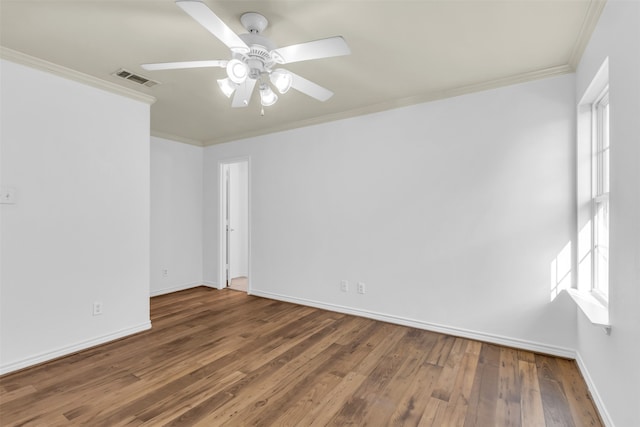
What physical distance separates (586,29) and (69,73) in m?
3.98

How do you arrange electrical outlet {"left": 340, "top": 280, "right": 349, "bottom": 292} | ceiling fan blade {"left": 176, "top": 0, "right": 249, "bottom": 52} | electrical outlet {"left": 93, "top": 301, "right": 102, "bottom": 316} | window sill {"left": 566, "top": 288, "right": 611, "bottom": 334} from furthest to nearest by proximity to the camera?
1. electrical outlet {"left": 340, "top": 280, "right": 349, "bottom": 292}
2. electrical outlet {"left": 93, "top": 301, "right": 102, "bottom": 316}
3. window sill {"left": 566, "top": 288, "right": 611, "bottom": 334}
4. ceiling fan blade {"left": 176, "top": 0, "right": 249, "bottom": 52}

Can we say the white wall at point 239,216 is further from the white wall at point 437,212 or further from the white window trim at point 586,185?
the white window trim at point 586,185

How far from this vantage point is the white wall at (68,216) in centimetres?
238

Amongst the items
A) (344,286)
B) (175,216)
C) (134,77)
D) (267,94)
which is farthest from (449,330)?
(175,216)

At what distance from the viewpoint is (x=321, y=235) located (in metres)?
3.92

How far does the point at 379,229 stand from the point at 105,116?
9.80ft

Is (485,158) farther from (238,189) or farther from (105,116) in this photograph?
(238,189)

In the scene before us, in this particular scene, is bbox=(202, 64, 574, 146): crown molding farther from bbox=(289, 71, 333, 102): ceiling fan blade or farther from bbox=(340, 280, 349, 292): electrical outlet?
bbox=(340, 280, 349, 292): electrical outlet

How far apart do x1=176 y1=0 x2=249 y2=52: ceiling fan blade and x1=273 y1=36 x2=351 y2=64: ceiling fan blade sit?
0.22 meters

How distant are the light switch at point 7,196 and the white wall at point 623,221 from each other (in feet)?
12.8

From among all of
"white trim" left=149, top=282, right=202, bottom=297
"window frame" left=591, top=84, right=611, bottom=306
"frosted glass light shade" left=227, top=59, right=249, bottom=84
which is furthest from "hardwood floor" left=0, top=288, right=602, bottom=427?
"frosted glass light shade" left=227, top=59, right=249, bottom=84

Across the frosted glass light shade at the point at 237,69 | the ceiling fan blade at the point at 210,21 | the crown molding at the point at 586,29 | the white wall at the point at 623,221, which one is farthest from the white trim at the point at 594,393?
the ceiling fan blade at the point at 210,21

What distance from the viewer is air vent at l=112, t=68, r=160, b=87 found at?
8.73 feet

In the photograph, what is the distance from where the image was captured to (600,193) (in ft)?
7.35
